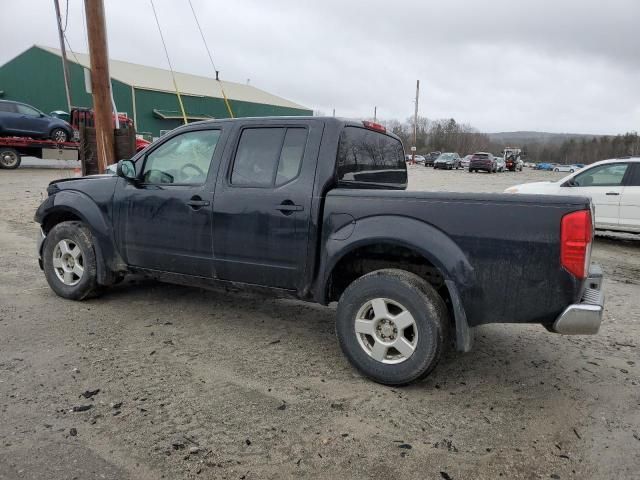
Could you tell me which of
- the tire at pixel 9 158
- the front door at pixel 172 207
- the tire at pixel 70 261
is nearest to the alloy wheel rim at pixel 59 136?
the tire at pixel 9 158

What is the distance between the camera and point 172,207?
443 cm

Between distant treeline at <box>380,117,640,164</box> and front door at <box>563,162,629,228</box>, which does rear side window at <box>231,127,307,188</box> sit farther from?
distant treeline at <box>380,117,640,164</box>

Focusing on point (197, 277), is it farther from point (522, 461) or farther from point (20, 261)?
point (20, 261)

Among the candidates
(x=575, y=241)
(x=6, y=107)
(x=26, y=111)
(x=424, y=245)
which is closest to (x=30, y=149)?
(x=26, y=111)

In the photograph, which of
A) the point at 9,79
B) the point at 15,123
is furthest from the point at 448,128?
the point at 15,123

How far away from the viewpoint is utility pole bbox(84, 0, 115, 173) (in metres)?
8.12

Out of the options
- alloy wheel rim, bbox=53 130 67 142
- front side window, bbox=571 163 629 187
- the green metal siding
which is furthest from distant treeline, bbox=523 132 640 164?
alloy wheel rim, bbox=53 130 67 142

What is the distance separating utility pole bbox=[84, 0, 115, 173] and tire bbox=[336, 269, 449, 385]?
6459 mm

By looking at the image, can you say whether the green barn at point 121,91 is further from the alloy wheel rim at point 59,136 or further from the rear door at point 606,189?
the rear door at point 606,189

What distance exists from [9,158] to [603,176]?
815 inches

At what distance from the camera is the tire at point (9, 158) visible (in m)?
19.8

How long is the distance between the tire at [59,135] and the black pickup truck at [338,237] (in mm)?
18432

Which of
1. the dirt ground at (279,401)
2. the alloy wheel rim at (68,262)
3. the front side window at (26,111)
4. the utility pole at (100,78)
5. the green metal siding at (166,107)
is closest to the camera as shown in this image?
the dirt ground at (279,401)

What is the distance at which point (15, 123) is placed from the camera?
20.2m
